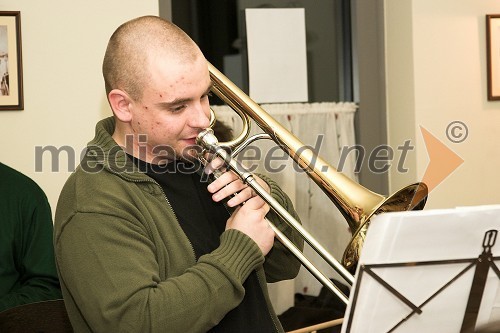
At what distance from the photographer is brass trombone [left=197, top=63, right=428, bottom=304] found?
4.96ft

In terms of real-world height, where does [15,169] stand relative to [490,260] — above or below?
above

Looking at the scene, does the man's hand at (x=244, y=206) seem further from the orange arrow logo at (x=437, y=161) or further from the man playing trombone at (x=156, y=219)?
the orange arrow logo at (x=437, y=161)

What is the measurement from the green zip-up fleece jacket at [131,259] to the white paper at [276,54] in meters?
1.52

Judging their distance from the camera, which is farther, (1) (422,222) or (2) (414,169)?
(2) (414,169)

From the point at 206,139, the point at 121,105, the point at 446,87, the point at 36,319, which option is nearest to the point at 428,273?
the point at 206,139

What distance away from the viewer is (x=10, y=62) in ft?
8.04

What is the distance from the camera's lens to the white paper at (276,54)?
9.59 ft

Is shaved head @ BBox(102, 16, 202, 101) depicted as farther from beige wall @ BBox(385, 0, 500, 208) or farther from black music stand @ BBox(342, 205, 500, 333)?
beige wall @ BBox(385, 0, 500, 208)

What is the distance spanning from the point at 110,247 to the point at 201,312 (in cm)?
21

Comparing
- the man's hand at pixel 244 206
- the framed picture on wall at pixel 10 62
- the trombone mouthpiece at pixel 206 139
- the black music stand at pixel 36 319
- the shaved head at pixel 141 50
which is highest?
Answer: the framed picture on wall at pixel 10 62

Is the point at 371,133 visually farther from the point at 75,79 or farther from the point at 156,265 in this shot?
the point at 156,265

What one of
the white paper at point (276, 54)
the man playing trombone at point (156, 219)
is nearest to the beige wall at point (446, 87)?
the white paper at point (276, 54)

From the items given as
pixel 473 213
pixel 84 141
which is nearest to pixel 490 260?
pixel 473 213

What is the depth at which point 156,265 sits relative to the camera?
134 centimetres
